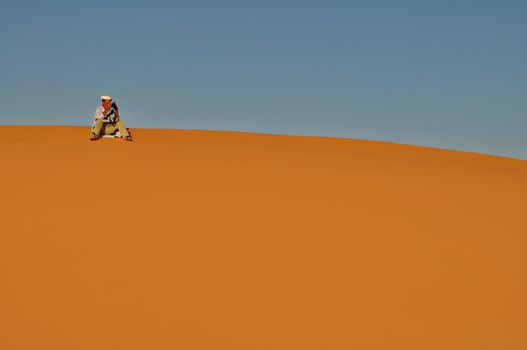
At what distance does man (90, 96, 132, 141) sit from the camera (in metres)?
11.8

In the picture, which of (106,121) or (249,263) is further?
(106,121)

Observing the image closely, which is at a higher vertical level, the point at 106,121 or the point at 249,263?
the point at 106,121

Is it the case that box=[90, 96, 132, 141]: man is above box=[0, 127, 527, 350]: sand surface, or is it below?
above

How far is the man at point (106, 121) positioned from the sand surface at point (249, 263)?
9.84ft

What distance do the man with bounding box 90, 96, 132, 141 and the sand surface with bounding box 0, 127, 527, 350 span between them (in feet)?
9.84

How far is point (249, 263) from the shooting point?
5.43 m

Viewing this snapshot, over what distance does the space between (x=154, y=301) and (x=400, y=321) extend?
1.88 meters

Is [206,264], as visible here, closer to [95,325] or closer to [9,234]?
[95,325]

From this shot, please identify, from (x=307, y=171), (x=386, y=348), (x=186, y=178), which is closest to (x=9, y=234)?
(x=186, y=178)

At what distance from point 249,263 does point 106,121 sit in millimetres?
7862

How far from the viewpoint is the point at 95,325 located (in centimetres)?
434

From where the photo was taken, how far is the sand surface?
14.5 feet

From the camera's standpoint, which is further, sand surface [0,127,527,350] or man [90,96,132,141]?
man [90,96,132,141]

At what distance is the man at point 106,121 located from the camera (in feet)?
38.7
